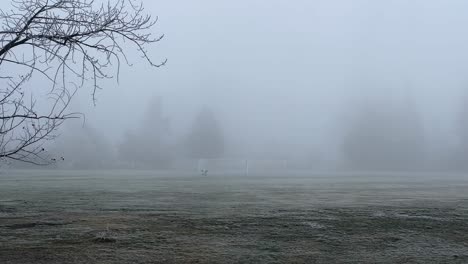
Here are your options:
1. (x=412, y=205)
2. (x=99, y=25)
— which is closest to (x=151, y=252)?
(x=99, y=25)

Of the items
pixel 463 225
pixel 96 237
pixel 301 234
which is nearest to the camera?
pixel 96 237

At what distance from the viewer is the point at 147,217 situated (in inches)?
579

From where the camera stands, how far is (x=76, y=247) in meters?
10.0

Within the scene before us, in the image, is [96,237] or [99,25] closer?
[99,25]

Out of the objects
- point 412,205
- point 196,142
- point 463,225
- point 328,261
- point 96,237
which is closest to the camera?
point 328,261

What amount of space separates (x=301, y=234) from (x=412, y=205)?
8.51m

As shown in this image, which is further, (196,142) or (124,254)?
(196,142)

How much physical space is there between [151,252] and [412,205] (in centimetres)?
1186

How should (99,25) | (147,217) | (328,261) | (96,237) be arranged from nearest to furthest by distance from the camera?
(328,261) < (99,25) < (96,237) < (147,217)

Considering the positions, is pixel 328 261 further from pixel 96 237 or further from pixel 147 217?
pixel 147 217

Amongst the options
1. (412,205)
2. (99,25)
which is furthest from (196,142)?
(99,25)

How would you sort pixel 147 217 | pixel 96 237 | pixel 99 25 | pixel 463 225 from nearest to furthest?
pixel 99 25 → pixel 96 237 → pixel 463 225 → pixel 147 217

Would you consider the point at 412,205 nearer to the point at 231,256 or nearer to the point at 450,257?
the point at 450,257

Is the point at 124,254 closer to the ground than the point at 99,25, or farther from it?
closer to the ground
